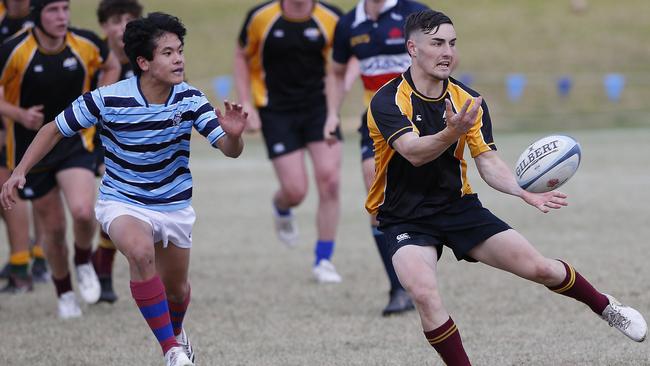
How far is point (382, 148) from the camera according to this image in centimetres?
553

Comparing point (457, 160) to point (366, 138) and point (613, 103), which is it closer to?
point (366, 138)

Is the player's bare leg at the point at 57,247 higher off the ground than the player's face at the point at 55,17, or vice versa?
the player's face at the point at 55,17

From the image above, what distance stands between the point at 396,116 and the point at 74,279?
5.30 metres

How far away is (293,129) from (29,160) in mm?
3880

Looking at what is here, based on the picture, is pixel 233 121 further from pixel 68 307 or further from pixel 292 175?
pixel 292 175

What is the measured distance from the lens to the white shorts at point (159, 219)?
5.71m

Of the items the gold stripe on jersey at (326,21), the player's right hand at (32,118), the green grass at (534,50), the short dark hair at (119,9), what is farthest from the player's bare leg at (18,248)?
the green grass at (534,50)

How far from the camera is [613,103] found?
31.1 meters

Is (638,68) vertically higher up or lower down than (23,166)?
lower down

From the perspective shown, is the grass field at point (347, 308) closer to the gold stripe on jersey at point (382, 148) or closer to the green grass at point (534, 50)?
the gold stripe on jersey at point (382, 148)

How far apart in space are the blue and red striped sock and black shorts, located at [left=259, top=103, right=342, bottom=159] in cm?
382

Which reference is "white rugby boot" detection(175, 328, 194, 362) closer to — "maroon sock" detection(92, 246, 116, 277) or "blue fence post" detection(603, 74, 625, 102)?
"maroon sock" detection(92, 246, 116, 277)

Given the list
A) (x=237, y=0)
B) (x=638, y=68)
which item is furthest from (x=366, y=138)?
(x=237, y=0)

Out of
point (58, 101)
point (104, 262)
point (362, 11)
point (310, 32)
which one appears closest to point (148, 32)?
point (58, 101)
